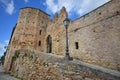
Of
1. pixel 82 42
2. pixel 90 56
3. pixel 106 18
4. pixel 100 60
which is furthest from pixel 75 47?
pixel 106 18

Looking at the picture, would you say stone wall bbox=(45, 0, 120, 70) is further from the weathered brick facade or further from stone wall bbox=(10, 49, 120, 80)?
stone wall bbox=(10, 49, 120, 80)

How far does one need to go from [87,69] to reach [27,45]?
555 inches

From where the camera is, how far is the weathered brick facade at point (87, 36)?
30.9ft

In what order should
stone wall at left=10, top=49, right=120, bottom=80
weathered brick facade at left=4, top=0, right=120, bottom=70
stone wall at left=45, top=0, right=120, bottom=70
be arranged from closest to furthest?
stone wall at left=10, top=49, right=120, bottom=80 → stone wall at left=45, top=0, right=120, bottom=70 → weathered brick facade at left=4, top=0, right=120, bottom=70

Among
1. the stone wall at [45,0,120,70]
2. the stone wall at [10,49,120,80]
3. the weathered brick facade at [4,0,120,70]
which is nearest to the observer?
the stone wall at [10,49,120,80]

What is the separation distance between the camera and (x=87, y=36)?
38.4 feet

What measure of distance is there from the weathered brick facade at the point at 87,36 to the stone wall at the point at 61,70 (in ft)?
6.61

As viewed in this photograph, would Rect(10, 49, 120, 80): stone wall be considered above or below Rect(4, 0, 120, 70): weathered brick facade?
below

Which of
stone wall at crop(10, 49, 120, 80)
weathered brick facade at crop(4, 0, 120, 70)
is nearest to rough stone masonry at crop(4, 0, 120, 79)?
weathered brick facade at crop(4, 0, 120, 70)

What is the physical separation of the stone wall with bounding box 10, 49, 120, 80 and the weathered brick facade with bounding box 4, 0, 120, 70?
2014 mm

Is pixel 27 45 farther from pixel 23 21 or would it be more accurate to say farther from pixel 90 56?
pixel 90 56

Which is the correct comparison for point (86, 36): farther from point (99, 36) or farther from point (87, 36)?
point (99, 36)

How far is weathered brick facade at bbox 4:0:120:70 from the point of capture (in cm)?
941

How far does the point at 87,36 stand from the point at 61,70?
549cm
